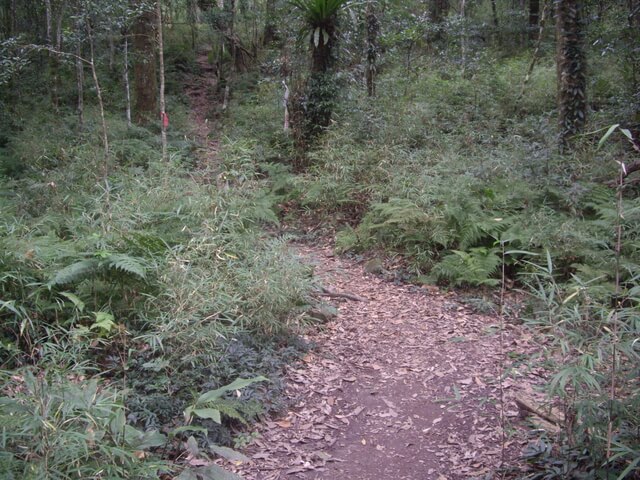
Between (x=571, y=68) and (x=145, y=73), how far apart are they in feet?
36.0

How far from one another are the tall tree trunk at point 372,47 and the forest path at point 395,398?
317 inches

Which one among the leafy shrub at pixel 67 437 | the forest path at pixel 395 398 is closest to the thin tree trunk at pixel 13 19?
the forest path at pixel 395 398

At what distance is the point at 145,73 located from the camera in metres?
14.9

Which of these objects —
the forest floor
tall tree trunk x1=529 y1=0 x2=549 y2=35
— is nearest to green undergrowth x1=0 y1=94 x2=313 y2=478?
the forest floor

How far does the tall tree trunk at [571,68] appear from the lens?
9.01 m

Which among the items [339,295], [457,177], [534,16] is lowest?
[339,295]

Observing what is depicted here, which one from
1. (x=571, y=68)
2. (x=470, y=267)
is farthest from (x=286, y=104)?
(x=470, y=267)

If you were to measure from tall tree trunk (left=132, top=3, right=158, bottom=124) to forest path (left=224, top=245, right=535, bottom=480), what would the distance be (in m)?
10.7

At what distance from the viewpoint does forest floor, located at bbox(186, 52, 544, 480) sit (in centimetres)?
372

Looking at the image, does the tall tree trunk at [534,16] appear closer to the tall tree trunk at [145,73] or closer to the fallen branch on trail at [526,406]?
the tall tree trunk at [145,73]

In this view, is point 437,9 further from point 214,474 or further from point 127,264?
point 214,474

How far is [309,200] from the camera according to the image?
9.37 m

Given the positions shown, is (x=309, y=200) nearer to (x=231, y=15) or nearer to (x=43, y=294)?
(x=43, y=294)

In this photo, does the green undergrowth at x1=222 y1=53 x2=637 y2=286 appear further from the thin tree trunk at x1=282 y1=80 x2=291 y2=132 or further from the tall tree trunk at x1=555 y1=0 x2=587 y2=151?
the tall tree trunk at x1=555 y1=0 x2=587 y2=151
